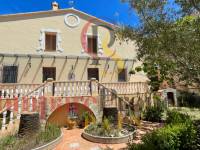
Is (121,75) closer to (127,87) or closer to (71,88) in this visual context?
(127,87)

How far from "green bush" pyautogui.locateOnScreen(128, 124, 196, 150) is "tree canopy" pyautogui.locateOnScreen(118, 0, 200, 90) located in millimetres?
1772

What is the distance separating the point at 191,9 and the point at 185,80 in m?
2.59

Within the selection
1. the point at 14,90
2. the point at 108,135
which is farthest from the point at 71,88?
the point at 108,135

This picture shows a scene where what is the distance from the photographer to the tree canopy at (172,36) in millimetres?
6789

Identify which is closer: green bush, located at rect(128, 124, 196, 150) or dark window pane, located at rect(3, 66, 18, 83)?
green bush, located at rect(128, 124, 196, 150)

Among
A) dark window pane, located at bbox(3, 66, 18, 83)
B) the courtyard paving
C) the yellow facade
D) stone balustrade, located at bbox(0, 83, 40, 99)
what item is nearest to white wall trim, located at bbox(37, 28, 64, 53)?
the yellow facade

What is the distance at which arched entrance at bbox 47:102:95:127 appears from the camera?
38.5 feet

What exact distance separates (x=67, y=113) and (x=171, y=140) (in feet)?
22.8

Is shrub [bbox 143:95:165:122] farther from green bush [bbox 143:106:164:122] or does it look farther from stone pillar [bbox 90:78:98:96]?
stone pillar [bbox 90:78:98:96]

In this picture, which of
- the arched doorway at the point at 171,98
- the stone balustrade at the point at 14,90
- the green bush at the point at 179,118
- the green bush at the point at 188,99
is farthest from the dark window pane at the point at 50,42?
the green bush at the point at 188,99


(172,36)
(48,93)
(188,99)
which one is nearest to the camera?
(172,36)

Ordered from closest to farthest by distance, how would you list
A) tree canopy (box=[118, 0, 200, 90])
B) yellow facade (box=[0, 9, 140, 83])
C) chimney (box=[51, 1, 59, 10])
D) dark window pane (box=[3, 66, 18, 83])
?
tree canopy (box=[118, 0, 200, 90])
dark window pane (box=[3, 66, 18, 83])
yellow facade (box=[0, 9, 140, 83])
chimney (box=[51, 1, 59, 10])

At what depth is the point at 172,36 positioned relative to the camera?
23.6 ft

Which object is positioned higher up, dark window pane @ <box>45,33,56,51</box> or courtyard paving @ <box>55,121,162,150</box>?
dark window pane @ <box>45,33,56,51</box>
